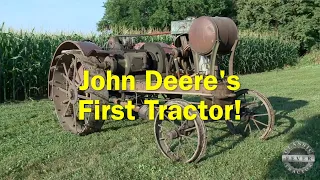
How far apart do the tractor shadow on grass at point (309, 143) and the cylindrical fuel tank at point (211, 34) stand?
1.44m

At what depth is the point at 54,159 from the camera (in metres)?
4.41

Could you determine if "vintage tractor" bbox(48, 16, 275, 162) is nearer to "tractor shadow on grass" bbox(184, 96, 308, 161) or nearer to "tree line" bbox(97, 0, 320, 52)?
"tractor shadow on grass" bbox(184, 96, 308, 161)

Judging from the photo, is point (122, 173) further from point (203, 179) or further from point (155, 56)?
point (155, 56)

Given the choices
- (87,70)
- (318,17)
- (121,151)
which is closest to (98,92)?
(87,70)

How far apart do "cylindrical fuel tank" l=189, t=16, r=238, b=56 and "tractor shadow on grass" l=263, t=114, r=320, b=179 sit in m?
1.44

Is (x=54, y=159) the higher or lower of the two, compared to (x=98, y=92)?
lower

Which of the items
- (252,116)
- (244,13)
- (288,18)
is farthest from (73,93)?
(244,13)

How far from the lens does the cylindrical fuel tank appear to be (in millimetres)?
4250

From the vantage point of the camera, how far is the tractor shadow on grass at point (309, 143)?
12.1 feet

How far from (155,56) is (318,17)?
28939mm

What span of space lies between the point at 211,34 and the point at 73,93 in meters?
2.47

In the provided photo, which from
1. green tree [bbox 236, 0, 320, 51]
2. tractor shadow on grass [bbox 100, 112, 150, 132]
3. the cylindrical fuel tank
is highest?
green tree [bbox 236, 0, 320, 51]

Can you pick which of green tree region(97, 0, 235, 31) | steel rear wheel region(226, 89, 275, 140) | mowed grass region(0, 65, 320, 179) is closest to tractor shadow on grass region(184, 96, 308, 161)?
mowed grass region(0, 65, 320, 179)
